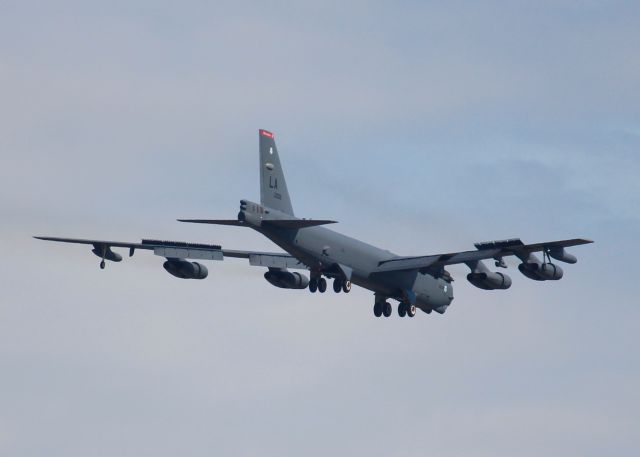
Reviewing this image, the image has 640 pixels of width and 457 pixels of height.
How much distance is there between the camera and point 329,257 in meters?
70.1

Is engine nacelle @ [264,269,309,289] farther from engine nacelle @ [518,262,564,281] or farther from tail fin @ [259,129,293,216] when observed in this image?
engine nacelle @ [518,262,564,281]

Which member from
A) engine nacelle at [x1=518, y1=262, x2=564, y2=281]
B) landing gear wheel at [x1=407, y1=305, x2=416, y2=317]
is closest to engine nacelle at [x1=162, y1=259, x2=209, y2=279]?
landing gear wheel at [x1=407, y1=305, x2=416, y2=317]

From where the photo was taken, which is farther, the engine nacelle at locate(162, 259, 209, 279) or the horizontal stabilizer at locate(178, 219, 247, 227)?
the engine nacelle at locate(162, 259, 209, 279)

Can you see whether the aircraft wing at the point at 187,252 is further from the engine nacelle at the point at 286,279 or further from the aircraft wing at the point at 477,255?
the aircraft wing at the point at 477,255

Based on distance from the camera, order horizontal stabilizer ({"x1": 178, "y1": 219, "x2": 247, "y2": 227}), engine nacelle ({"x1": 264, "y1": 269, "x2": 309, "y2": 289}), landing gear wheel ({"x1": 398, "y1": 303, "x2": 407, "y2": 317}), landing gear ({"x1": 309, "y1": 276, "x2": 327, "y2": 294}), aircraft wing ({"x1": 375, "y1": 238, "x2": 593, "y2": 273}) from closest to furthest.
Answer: horizontal stabilizer ({"x1": 178, "y1": 219, "x2": 247, "y2": 227}) → aircraft wing ({"x1": 375, "y1": 238, "x2": 593, "y2": 273}) → landing gear ({"x1": 309, "y1": 276, "x2": 327, "y2": 294}) → engine nacelle ({"x1": 264, "y1": 269, "x2": 309, "y2": 289}) → landing gear wheel ({"x1": 398, "y1": 303, "x2": 407, "y2": 317})

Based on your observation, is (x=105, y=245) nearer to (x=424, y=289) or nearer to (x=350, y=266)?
(x=350, y=266)

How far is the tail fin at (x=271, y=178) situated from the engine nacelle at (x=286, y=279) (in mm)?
7022

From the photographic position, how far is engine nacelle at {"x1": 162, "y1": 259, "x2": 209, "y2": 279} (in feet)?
233

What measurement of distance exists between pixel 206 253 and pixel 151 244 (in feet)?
8.78

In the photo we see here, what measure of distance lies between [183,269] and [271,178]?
688 centimetres

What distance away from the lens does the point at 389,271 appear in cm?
7400

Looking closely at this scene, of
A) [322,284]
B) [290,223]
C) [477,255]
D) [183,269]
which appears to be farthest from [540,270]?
[183,269]

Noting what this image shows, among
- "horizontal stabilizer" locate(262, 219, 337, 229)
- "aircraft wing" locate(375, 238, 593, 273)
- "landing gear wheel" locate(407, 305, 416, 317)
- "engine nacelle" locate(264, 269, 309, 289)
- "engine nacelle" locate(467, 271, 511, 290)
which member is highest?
"aircraft wing" locate(375, 238, 593, 273)

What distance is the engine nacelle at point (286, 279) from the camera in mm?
74812
